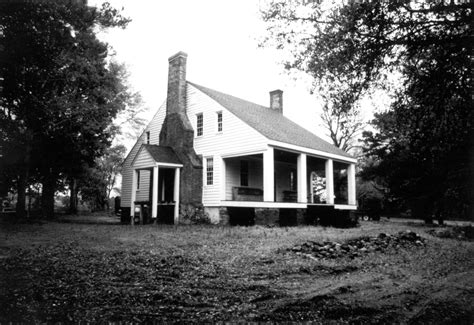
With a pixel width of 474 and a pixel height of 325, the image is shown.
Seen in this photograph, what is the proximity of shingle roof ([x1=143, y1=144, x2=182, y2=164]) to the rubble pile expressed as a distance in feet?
38.2

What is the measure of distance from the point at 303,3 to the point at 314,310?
5.85 m

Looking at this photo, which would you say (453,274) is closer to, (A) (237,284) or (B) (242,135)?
(A) (237,284)

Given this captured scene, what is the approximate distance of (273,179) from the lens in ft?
58.5

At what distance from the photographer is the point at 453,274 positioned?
673 cm

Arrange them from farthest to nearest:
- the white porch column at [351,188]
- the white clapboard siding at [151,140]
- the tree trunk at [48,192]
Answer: the white porch column at [351,188], the white clapboard siding at [151,140], the tree trunk at [48,192]

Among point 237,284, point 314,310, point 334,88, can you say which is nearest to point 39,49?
point 334,88

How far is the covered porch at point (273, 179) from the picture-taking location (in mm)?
17094

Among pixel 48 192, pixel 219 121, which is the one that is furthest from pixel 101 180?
pixel 219 121

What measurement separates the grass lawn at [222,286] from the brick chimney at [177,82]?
1367 cm

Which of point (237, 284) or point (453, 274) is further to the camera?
point (453, 274)

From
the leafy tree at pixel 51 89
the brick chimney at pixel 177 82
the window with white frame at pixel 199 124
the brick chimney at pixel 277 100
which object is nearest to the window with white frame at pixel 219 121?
the window with white frame at pixel 199 124

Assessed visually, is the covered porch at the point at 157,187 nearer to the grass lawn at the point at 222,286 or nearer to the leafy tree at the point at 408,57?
the grass lawn at the point at 222,286

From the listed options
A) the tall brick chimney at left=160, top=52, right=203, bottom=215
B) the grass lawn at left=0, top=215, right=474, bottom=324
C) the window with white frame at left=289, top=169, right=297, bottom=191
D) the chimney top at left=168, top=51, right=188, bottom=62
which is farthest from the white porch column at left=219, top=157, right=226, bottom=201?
the grass lawn at left=0, top=215, right=474, bottom=324

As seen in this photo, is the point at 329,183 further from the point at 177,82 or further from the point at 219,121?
the point at 177,82
